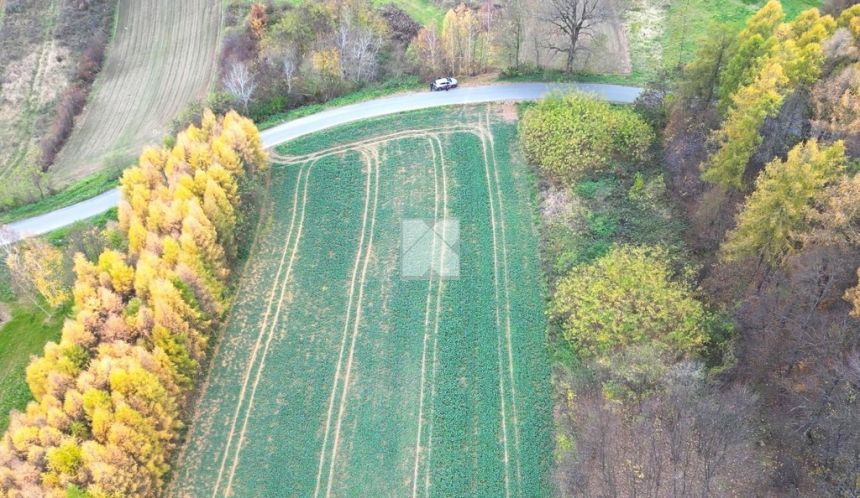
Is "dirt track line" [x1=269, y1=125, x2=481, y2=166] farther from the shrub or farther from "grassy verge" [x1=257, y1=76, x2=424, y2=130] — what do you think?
the shrub

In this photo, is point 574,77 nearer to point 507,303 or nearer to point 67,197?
point 507,303

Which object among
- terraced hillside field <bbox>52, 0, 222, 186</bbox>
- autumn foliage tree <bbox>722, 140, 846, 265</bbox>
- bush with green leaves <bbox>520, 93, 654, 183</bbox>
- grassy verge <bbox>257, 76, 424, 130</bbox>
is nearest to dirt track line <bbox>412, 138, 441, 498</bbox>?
bush with green leaves <bbox>520, 93, 654, 183</bbox>

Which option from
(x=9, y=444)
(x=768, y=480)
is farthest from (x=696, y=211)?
(x=9, y=444)

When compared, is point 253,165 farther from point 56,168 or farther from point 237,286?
point 56,168

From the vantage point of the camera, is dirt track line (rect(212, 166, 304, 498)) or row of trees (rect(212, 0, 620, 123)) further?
row of trees (rect(212, 0, 620, 123))

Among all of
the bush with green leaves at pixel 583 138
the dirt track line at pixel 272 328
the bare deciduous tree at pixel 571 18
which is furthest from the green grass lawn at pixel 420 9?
the dirt track line at pixel 272 328

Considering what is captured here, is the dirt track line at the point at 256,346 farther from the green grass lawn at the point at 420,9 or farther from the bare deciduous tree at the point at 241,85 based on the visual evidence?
the green grass lawn at the point at 420,9

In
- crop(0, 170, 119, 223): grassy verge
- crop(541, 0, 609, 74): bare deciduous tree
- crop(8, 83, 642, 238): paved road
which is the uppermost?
crop(541, 0, 609, 74): bare deciduous tree
